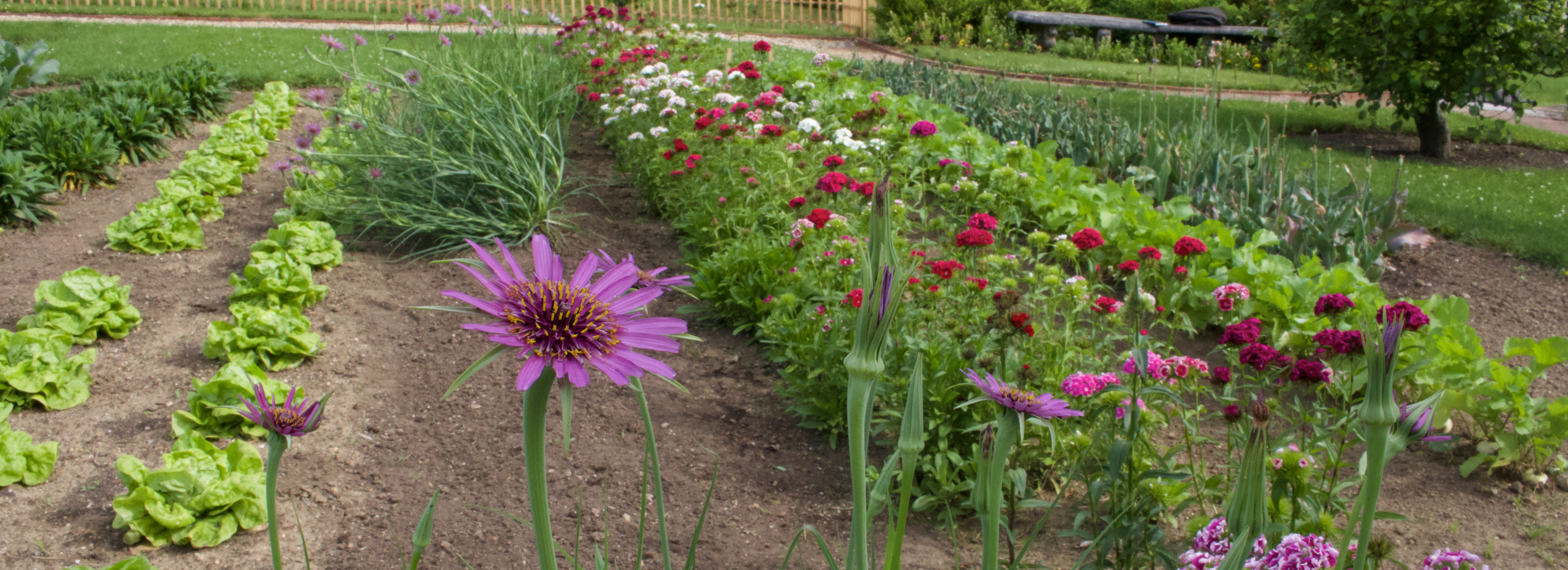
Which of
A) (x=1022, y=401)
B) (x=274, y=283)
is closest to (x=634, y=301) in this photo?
(x=1022, y=401)

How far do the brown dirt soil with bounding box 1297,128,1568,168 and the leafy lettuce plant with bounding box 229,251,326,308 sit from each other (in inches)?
277

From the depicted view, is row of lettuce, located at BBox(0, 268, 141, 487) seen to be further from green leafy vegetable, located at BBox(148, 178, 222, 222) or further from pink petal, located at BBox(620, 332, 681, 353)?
pink petal, located at BBox(620, 332, 681, 353)

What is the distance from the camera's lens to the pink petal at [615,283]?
956 millimetres

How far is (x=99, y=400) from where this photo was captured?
3107 millimetres

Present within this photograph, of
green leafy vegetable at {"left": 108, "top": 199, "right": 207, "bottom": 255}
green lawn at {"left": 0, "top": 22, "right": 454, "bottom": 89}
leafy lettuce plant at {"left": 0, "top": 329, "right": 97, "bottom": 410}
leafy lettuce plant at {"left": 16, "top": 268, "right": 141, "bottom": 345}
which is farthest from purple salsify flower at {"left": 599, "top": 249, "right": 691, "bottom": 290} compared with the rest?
green lawn at {"left": 0, "top": 22, "right": 454, "bottom": 89}

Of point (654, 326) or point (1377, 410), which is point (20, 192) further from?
point (1377, 410)

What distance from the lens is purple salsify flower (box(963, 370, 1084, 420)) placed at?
3.31ft

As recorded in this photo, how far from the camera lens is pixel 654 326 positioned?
97 cm

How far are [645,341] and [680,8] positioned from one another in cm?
1746

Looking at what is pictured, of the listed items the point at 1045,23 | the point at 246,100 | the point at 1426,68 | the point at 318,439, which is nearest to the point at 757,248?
the point at 318,439

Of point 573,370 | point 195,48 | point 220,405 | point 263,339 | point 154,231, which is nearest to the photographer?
point 573,370

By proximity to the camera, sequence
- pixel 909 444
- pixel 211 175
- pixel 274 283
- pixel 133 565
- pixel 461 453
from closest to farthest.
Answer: pixel 909 444 → pixel 133 565 → pixel 461 453 → pixel 274 283 → pixel 211 175

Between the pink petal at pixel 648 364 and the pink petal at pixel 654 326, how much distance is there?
3 centimetres

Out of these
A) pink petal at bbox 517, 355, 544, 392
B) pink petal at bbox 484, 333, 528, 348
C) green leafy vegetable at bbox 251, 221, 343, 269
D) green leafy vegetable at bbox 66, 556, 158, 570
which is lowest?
green leafy vegetable at bbox 66, 556, 158, 570
